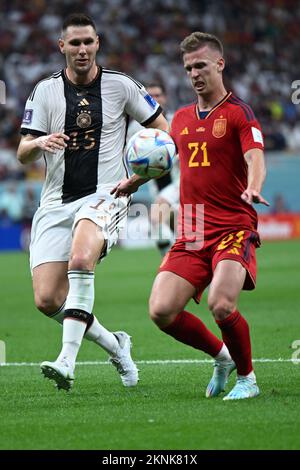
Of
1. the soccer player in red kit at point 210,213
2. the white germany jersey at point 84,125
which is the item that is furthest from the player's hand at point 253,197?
the white germany jersey at point 84,125

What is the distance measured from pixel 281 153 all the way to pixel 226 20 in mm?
5493

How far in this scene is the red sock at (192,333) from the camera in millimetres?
6535

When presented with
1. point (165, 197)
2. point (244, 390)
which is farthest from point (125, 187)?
point (165, 197)

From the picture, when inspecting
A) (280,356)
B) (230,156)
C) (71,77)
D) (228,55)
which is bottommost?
(280,356)

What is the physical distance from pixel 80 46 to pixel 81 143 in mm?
712

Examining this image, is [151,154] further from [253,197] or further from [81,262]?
[253,197]

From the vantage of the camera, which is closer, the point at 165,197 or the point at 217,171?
the point at 217,171

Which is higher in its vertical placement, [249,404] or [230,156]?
[230,156]

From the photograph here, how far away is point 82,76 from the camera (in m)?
7.40

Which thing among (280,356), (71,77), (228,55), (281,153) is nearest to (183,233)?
(71,77)

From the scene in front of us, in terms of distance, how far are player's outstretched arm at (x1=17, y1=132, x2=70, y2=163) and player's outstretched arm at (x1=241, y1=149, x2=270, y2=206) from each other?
1.36 m

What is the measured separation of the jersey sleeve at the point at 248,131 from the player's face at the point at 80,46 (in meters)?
1.38

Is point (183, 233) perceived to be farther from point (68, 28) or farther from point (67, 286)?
point (68, 28)
